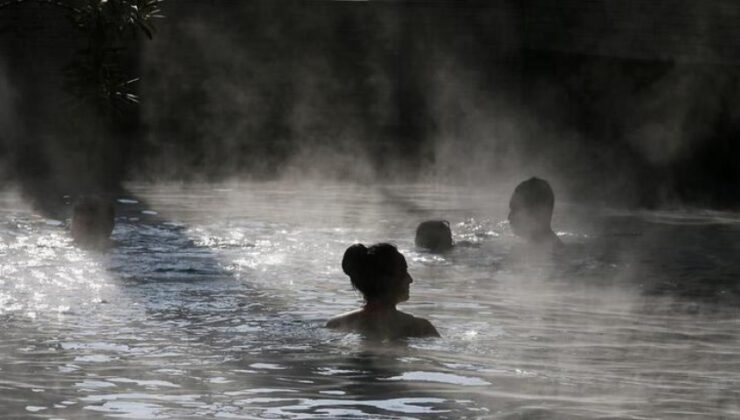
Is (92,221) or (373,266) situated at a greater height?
(92,221)

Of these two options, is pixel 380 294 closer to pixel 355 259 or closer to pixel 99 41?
pixel 355 259

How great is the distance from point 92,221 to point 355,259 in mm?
4214

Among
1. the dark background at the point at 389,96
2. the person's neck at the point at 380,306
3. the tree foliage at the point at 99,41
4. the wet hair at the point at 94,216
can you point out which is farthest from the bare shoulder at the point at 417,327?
the dark background at the point at 389,96

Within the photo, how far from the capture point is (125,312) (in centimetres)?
854

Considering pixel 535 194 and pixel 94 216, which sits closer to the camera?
pixel 94 216

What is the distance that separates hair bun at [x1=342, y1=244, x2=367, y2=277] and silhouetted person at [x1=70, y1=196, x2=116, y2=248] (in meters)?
4.10

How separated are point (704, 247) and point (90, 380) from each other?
24.1 feet

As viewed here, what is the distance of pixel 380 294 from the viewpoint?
784 cm

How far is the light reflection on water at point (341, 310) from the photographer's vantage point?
6.00 m

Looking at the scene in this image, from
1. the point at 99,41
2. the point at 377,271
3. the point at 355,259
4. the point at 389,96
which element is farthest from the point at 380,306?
the point at 389,96

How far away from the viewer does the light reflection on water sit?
600cm

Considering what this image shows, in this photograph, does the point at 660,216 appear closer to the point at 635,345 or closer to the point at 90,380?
the point at 635,345

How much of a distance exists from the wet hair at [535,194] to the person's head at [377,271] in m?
3.96

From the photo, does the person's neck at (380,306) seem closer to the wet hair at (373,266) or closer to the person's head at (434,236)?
the wet hair at (373,266)
